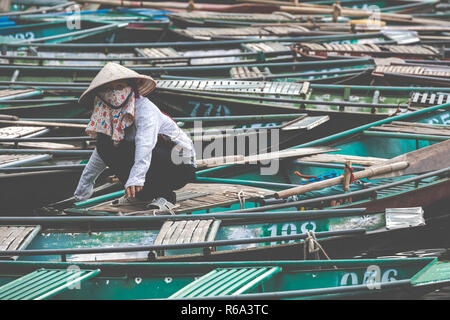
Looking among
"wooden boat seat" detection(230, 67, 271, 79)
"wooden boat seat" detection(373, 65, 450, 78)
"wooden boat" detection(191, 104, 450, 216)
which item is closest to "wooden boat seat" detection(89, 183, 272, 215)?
"wooden boat" detection(191, 104, 450, 216)

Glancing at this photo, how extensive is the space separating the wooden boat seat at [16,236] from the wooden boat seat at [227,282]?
57.0 inches

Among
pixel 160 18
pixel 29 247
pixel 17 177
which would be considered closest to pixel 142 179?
pixel 29 247

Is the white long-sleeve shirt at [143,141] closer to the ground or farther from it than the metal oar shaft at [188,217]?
farther from it

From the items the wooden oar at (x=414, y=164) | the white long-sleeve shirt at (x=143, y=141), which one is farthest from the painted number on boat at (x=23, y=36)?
the wooden oar at (x=414, y=164)

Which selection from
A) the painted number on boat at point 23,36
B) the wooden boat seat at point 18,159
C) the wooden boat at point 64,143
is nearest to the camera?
the wooden boat at point 64,143

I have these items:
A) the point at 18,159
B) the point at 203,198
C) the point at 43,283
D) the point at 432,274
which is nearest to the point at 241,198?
the point at 203,198

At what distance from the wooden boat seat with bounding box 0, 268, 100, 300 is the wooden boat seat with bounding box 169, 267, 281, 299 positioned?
717 mm

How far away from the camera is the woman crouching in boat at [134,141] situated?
5871mm

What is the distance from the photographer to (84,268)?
217 inches

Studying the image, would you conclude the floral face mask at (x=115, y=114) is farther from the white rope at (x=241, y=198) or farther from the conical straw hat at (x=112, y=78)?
the white rope at (x=241, y=198)

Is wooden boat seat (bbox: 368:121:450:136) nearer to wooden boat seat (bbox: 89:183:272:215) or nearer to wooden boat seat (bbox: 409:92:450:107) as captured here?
wooden boat seat (bbox: 409:92:450:107)

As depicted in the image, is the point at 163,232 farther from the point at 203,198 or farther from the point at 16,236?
the point at 16,236

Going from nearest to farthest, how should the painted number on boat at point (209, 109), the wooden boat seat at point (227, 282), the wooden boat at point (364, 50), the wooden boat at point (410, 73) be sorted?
the wooden boat seat at point (227, 282) < the painted number on boat at point (209, 109) < the wooden boat at point (410, 73) < the wooden boat at point (364, 50)
